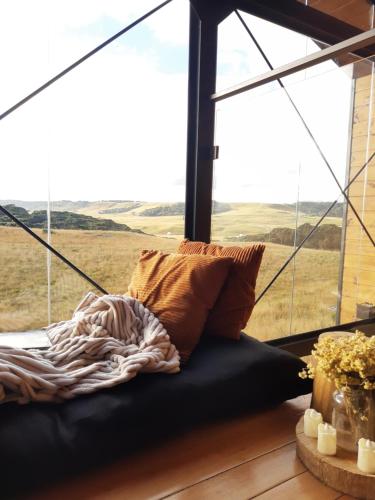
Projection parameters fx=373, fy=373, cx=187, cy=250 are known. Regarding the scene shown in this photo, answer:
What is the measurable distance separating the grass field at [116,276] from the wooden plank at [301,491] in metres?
1.65

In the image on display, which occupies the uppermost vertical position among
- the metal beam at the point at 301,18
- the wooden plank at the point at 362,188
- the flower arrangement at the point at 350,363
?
the metal beam at the point at 301,18

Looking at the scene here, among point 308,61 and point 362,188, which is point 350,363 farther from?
point 362,188

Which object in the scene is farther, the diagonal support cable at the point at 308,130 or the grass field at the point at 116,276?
the diagonal support cable at the point at 308,130

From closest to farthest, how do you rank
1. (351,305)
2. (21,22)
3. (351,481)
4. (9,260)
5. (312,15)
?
(351,481) < (21,22) < (9,260) < (312,15) < (351,305)

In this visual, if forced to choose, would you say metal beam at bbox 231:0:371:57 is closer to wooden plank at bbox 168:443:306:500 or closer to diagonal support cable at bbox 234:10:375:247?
diagonal support cable at bbox 234:10:375:247

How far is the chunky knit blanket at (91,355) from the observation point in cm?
118

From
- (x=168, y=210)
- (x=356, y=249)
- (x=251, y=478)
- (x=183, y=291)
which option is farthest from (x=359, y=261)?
(x=251, y=478)

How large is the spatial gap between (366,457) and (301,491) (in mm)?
212

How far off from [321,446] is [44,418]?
85 centimetres

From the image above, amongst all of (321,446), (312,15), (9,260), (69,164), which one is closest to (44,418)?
(321,446)

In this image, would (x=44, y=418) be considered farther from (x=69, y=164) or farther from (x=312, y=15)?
(x=312, y=15)

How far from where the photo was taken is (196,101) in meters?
2.45

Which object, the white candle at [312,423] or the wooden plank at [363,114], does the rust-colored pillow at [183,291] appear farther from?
the wooden plank at [363,114]

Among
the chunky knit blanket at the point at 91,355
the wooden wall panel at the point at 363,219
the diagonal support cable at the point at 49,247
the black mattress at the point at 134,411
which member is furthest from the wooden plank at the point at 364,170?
the chunky knit blanket at the point at 91,355
